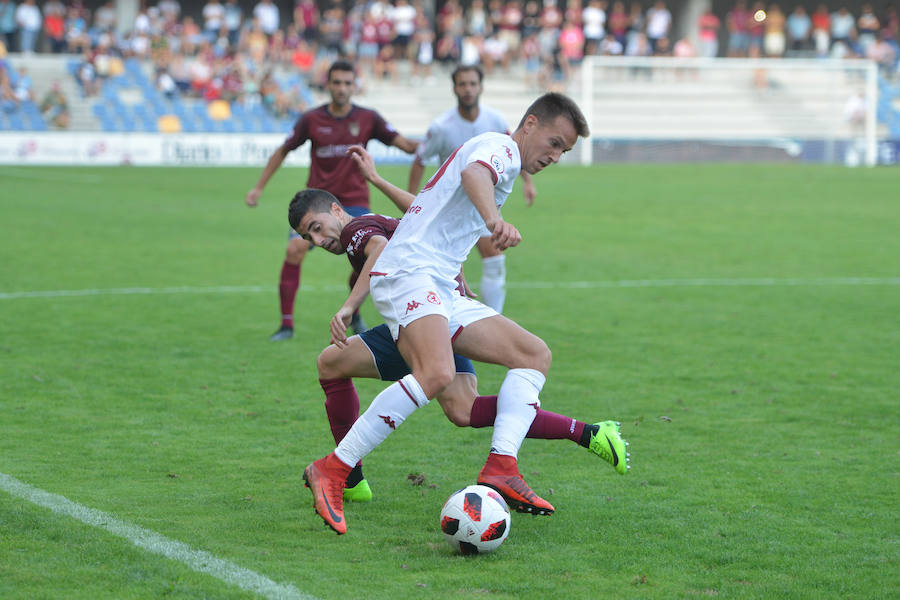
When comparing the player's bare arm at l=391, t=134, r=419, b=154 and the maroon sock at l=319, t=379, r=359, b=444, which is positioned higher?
the player's bare arm at l=391, t=134, r=419, b=154

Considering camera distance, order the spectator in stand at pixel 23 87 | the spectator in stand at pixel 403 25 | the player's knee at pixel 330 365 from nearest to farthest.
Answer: the player's knee at pixel 330 365 → the spectator in stand at pixel 23 87 → the spectator in stand at pixel 403 25

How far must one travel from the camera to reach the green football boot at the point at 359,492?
4.94 m

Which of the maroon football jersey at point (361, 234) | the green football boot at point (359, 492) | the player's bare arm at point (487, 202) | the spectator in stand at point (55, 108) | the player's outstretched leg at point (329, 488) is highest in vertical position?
the player's bare arm at point (487, 202)

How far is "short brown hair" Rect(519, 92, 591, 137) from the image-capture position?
15.2ft

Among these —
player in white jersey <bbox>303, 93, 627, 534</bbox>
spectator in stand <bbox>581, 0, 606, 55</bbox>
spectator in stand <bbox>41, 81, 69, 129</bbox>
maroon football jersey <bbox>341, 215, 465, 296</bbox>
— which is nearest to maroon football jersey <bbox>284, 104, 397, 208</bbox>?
maroon football jersey <bbox>341, 215, 465, 296</bbox>

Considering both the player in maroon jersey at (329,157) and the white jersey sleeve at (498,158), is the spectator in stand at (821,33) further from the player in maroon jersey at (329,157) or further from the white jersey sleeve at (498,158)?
the white jersey sleeve at (498,158)

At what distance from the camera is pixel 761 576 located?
4055 mm

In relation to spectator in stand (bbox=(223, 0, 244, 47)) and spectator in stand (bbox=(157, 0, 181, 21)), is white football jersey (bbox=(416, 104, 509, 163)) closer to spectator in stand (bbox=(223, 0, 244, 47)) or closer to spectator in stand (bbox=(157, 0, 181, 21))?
spectator in stand (bbox=(157, 0, 181, 21))

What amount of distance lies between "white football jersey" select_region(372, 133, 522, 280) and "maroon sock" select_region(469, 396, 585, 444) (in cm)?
59

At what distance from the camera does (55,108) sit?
28922 millimetres

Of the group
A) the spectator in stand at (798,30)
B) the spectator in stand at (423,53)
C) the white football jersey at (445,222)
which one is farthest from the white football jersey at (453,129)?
the spectator in stand at (798,30)

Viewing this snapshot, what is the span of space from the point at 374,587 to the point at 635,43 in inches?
1424

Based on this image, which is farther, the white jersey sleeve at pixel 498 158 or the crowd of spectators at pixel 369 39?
the crowd of spectators at pixel 369 39

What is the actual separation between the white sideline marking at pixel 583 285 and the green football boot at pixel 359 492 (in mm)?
6848
